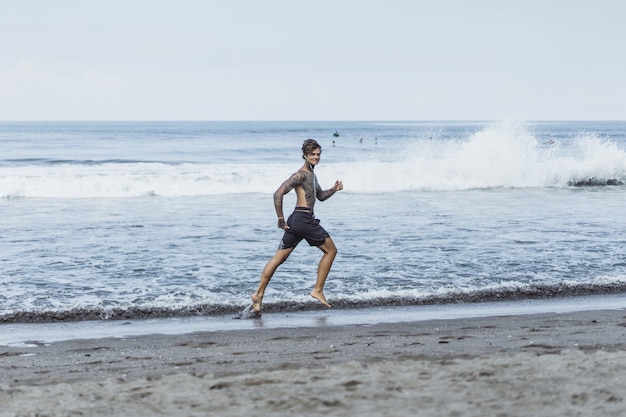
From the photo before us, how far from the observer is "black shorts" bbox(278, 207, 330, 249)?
27.0ft

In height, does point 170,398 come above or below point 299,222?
below

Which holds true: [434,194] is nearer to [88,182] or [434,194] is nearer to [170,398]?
[88,182]

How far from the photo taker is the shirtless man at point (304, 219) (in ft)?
26.6

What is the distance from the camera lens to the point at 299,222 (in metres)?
8.22

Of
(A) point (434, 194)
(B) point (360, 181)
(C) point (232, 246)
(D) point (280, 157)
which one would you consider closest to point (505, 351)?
(C) point (232, 246)

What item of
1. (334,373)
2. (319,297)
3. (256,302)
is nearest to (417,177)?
(319,297)

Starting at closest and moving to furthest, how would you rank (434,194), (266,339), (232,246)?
1. (266,339)
2. (232,246)
3. (434,194)

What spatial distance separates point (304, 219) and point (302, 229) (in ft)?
0.35

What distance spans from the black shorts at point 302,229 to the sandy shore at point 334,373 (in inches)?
52.4

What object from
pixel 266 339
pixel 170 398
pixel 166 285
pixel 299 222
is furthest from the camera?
pixel 166 285

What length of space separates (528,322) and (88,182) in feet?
67.0

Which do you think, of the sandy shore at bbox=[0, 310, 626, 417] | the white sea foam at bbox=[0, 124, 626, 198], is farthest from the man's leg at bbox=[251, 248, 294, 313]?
the white sea foam at bbox=[0, 124, 626, 198]

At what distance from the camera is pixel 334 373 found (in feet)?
15.9

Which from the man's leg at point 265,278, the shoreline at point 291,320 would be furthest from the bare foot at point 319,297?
the man's leg at point 265,278
